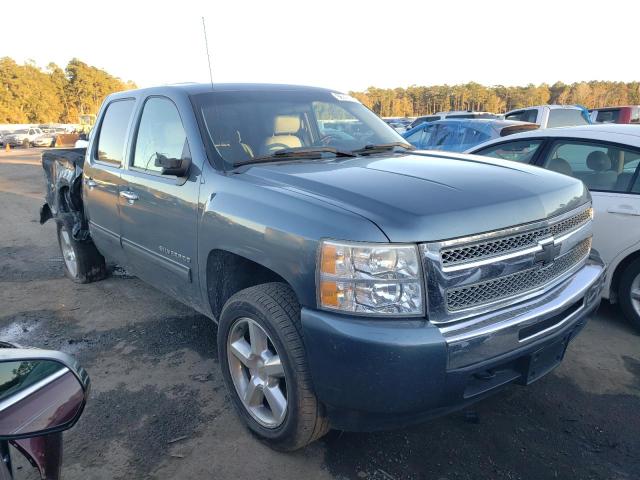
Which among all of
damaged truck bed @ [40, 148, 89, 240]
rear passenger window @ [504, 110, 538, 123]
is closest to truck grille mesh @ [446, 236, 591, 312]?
damaged truck bed @ [40, 148, 89, 240]

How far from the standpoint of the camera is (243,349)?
2.67 meters

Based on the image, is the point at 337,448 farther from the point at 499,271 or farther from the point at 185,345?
the point at 185,345

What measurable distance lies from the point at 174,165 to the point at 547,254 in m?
2.12

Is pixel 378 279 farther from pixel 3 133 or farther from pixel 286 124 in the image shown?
pixel 3 133

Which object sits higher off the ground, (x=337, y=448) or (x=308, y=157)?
(x=308, y=157)

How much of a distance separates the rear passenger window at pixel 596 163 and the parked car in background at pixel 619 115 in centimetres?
1218

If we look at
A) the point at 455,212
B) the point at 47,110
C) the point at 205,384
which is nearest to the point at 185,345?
the point at 205,384

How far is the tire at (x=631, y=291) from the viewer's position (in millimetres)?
3863

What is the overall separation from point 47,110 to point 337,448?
77.3 meters

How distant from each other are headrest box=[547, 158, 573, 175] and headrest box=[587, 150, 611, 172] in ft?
0.55

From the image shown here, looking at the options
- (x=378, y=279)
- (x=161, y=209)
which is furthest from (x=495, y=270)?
(x=161, y=209)

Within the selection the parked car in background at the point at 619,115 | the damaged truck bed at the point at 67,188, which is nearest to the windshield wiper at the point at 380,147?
the damaged truck bed at the point at 67,188

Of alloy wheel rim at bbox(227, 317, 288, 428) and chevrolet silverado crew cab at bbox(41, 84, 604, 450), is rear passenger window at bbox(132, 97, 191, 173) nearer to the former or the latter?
chevrolet silverado crew cab at bbox(41, 84, 604, 450)

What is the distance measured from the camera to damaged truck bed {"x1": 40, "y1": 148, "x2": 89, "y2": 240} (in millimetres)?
5047
